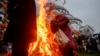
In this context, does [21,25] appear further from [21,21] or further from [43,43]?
[43,43]

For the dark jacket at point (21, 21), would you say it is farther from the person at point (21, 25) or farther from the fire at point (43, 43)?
the fire at point (43, 43)

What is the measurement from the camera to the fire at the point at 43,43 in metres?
7.10

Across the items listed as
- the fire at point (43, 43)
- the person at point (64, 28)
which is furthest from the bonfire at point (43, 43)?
the person at point (64, 28)

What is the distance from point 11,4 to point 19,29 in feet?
1.59

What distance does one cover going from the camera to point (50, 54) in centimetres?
714

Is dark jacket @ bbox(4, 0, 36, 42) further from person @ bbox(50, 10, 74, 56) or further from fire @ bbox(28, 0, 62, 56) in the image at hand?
person @ bbox(50, 10, 74, 56)

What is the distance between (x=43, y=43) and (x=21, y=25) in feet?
5.29

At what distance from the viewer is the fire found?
710 cm

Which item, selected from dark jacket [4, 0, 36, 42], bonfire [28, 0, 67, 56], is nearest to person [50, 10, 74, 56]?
bonfire [28, 0, 67, 56]

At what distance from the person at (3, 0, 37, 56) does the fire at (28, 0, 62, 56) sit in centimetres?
127

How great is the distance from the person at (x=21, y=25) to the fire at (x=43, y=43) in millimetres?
1273

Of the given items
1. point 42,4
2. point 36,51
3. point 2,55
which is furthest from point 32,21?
point 2,55

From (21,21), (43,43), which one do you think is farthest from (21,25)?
(43,43)

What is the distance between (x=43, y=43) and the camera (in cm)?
730
